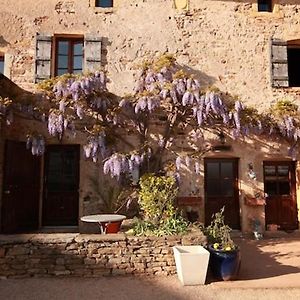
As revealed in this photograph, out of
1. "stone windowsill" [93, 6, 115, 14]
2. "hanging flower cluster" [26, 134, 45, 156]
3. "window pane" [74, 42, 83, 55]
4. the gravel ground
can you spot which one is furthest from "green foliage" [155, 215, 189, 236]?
"stone windowsill" [93, 6, 115, 14]

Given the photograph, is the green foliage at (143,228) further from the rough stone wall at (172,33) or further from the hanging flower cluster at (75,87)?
the rough stone wall at (172,33)

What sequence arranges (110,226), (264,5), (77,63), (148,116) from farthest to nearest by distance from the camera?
(264,5)
(77,63)
(148,116)
(110,226)

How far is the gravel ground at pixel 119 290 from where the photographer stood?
141 inches

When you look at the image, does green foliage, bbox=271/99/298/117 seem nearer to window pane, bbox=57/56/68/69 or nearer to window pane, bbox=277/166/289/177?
window pane, bbox=277/166/289/177

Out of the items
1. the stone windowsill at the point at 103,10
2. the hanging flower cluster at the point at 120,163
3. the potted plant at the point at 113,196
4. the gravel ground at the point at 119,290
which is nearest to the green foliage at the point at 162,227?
the gravel ground at the point at 119,290

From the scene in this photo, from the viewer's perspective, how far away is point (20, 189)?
5852mm

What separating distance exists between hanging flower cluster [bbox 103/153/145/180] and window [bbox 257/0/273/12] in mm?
4382

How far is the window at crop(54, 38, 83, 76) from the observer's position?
266 inches

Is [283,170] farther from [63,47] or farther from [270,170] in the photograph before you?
[63,47]

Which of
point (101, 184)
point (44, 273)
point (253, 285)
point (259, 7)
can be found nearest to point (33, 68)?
Result: point (101, 184)

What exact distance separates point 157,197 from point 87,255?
1.39m

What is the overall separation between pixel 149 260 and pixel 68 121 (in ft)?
9.44

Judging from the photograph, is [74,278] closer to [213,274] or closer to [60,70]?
[213,274]

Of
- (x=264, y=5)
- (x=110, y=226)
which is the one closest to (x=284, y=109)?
(x=264, y=5)
